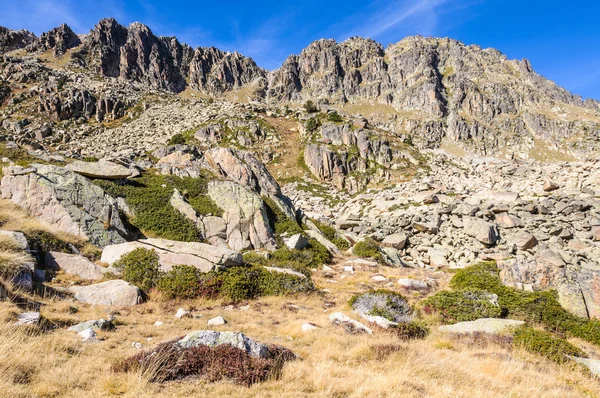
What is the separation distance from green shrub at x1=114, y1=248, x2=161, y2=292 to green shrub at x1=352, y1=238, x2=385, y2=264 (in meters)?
13.7

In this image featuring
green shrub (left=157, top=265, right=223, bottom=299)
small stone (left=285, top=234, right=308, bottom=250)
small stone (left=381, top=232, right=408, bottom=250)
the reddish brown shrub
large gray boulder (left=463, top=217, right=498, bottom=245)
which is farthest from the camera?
small stone (left=381, top=232, right=408, bottom=250)

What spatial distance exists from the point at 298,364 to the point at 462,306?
801cm

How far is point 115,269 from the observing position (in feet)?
39.1

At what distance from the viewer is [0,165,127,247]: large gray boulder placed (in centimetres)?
1343

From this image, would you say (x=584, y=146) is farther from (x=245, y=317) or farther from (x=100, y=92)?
(x=100, y=92)

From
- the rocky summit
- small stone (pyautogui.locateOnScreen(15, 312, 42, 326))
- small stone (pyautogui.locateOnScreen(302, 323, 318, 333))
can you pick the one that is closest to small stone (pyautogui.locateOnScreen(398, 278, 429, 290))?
the rocky summit

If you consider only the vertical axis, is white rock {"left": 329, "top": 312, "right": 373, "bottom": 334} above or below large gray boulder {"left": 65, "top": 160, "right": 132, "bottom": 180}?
below

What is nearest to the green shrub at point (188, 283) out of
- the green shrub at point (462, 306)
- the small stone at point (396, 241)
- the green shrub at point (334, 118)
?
the green shrub at point (462, 306)

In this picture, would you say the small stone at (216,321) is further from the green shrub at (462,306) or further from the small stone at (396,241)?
the small stone at (396,241)

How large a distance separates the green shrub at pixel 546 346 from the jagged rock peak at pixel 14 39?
188m

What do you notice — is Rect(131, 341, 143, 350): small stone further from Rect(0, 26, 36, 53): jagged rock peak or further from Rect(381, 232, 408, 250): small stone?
Rect(0, 26, 36, 53): jagged rock peak

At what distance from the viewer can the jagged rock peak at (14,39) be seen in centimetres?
12925

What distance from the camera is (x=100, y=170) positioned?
18859 millimetres

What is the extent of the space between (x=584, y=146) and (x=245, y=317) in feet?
608
